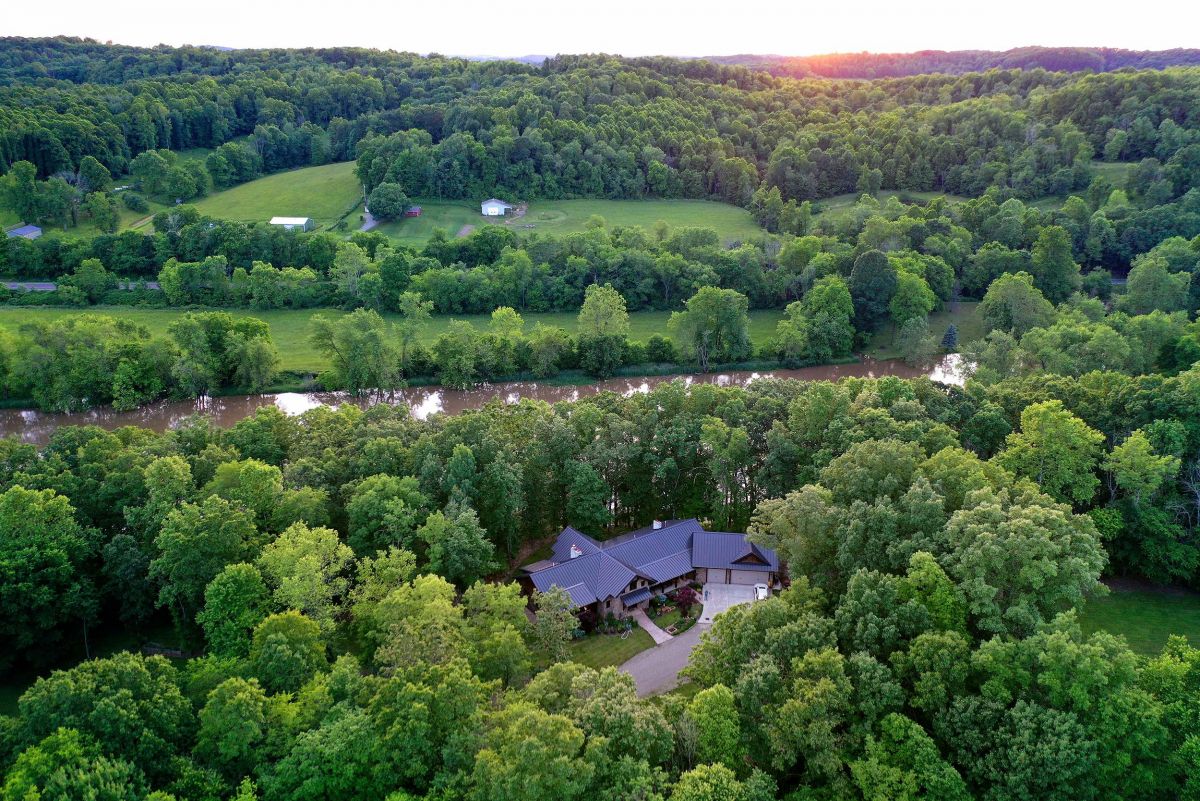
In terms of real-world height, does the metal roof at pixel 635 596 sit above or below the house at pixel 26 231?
below

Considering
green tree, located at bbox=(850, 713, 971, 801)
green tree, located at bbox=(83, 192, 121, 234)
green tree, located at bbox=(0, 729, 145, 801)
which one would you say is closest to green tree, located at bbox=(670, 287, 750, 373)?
green tree, located at bbox=(850, 713, 971, 801)

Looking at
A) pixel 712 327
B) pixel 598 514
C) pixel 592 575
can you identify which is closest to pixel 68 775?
pixel 592 575

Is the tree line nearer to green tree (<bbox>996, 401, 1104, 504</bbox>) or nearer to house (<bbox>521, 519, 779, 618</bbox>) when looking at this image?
green tree (<bbox>996, 401, 1104, 504</bbox>)

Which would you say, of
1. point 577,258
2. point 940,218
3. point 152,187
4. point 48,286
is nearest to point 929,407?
point 577,258

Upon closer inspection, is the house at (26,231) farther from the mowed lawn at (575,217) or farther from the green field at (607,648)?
the green field at (607,648)

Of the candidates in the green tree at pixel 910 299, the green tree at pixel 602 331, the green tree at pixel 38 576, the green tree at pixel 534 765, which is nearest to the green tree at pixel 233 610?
the green tree at pixel 38 576
